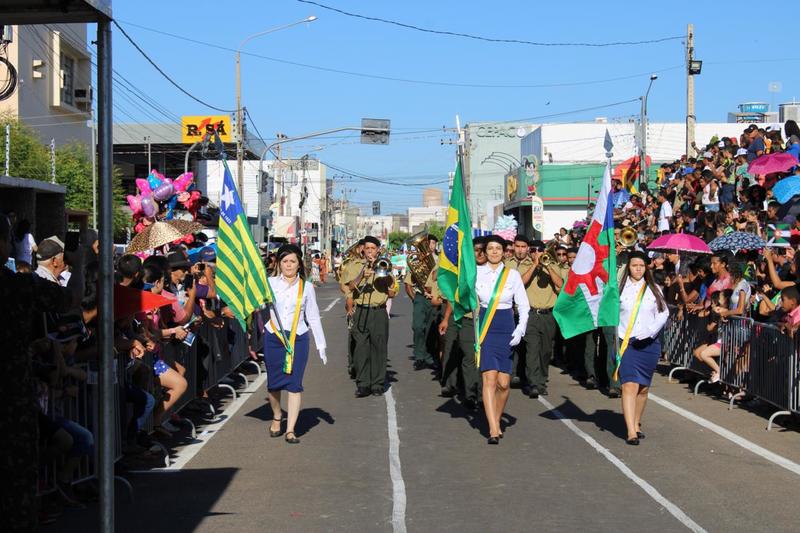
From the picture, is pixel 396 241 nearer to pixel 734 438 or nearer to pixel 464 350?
pixel 464 350

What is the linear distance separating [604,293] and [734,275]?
3960 millimetres

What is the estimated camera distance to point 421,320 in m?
17.7

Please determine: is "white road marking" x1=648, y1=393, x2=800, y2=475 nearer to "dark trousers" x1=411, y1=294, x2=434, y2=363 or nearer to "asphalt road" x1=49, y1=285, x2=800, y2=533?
"asphalt road" x1=49, y1=285, x2=800, y2=533

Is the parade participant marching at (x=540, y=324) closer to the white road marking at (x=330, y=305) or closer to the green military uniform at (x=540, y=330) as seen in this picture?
the green military uniform at (x=540, y=330)

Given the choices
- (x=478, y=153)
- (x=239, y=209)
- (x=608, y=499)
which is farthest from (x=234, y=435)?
(x=478, y=153)

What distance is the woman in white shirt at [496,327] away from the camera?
10.4 metres

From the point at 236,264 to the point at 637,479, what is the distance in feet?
13.8

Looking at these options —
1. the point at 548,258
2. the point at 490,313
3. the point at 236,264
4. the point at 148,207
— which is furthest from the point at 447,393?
the point at 148,207

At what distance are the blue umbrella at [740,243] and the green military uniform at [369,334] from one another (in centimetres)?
481

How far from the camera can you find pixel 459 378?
1333 centimetres

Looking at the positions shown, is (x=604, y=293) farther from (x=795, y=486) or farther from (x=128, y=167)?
(x=128, y=167)

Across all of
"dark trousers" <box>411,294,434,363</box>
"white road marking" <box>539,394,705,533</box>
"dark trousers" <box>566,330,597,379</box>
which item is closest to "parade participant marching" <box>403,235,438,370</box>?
"dark trousers" <box>411,294,434,363</box>

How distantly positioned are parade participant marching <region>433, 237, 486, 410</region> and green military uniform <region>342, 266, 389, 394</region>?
3.17 feet

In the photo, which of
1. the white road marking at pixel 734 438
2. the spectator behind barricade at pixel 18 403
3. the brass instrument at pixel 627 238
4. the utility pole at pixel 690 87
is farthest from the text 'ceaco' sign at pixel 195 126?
the spectator behind barricade at pixel 18 403
